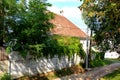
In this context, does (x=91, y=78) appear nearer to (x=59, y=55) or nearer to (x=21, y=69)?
(x=59, y=55)

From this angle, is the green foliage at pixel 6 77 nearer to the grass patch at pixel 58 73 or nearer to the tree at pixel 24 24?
the tree at pixel 24 24

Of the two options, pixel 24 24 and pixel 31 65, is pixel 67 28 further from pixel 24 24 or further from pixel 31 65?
pixel 24 24

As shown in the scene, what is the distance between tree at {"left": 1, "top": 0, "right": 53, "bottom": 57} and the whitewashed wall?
836mm

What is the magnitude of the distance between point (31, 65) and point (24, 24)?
3845 mm

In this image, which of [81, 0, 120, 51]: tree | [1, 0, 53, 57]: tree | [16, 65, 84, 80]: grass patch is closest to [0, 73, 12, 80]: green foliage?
[1, 0, 53, 57]: tree

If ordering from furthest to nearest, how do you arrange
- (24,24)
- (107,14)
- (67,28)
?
(67,28), (24,24), (107,14)

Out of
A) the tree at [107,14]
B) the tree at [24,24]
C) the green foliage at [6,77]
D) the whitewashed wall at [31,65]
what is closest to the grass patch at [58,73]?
the whitewashed wall at [31,65]

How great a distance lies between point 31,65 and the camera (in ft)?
72.4

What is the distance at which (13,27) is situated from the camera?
19.8m

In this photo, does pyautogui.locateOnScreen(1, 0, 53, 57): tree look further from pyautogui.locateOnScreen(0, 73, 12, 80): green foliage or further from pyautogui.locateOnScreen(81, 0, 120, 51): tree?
pyautogui.locateOnScreen(81, 0, 120, 51): tree

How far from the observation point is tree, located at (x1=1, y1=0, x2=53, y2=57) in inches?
766

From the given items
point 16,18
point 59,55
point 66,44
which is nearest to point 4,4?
point 16,18

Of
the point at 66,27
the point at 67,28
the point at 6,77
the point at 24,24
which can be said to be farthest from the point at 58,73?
the point at 67,28

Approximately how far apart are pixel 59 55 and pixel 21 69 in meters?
6.22
